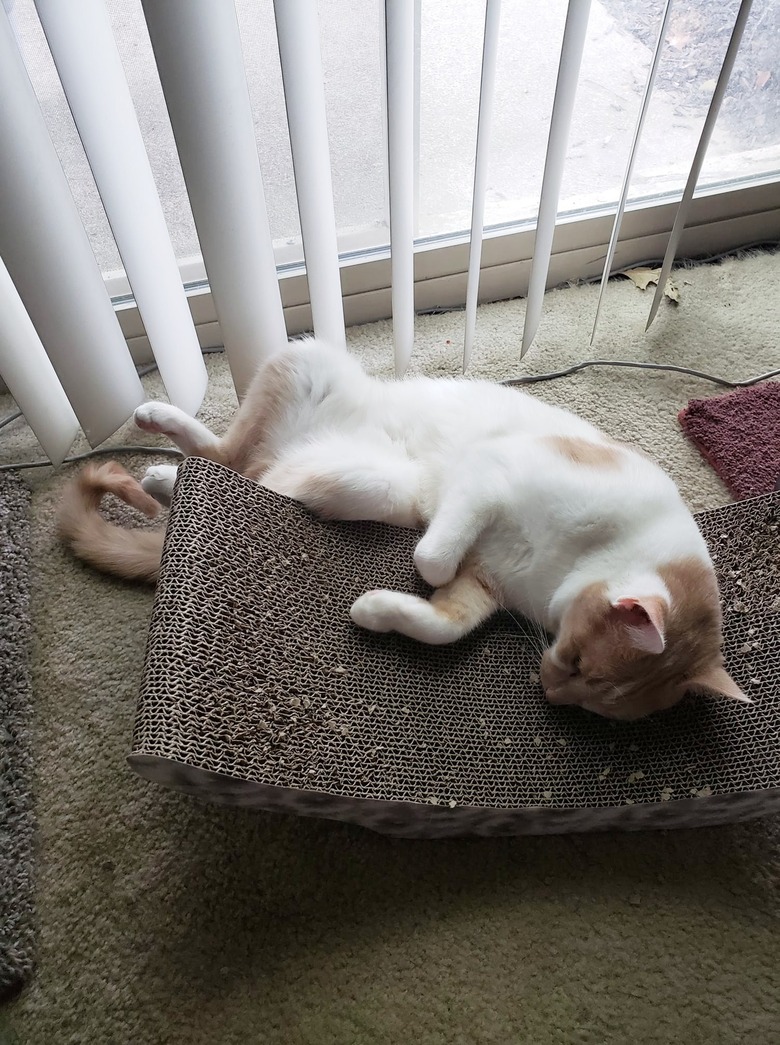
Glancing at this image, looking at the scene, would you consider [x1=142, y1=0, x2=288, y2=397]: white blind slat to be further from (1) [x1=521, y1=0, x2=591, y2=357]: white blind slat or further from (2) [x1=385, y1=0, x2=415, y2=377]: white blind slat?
(1) [x1=521, y1=0, x2=591, y2=357]: white blind slat

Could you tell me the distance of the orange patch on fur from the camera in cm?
110

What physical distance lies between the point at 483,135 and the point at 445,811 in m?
1.10

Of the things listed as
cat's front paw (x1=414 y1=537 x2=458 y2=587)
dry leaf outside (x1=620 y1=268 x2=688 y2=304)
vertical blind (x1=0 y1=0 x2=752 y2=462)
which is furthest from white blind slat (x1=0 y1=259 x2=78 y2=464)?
dry leaf outside (x1=620 y1=268 x2=688 y2=304)

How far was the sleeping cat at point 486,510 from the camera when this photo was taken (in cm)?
97

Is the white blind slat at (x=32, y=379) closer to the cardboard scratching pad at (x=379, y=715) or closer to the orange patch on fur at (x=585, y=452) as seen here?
the cardboard scratching pad at (x=379, y=715)

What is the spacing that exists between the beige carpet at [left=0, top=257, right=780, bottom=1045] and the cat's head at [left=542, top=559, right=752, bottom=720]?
246mm

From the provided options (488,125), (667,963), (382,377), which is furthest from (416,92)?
(667,963)

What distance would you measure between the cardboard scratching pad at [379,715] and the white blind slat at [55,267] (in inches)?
15.5

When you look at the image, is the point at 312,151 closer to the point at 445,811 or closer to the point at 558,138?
the point at 558,138

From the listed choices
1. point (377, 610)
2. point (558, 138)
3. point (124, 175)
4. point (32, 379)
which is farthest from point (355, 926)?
point (558, 138)

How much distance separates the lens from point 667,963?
0.98m

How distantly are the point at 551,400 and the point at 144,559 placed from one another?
925mm

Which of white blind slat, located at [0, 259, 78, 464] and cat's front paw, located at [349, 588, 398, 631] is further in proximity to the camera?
white blind slat, located at [0, 259, 78, 464]

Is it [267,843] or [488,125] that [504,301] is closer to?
[488,125]
